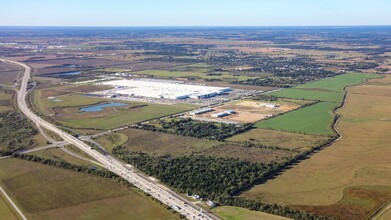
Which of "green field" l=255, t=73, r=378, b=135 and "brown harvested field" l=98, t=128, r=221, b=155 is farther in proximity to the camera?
"green field" l=255, t=73, r=378, b=135

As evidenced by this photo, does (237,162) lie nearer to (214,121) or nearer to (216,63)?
(214,121)

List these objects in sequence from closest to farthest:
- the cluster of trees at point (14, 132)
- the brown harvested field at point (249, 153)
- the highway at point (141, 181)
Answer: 1. the highway at point (141, 181)
2. the brown harvested field at point (249, 153)
3. the cluster of trees at point (14, 132)

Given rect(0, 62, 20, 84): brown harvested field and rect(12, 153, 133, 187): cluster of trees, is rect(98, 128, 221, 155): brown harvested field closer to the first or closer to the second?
rect(12, 153, 133, 187): cluster of trees

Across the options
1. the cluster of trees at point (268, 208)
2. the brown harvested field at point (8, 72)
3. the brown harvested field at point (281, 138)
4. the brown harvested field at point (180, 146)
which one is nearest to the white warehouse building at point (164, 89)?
the brown harvested field at point (8, 72)

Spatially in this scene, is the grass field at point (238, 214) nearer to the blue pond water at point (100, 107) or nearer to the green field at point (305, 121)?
the green field at point (305, 121)

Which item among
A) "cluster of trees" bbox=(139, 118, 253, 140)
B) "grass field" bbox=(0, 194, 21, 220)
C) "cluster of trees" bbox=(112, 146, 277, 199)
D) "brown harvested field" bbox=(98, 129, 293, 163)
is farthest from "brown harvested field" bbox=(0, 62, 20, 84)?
"grass field" bbox=(0, 194, 21, 220)

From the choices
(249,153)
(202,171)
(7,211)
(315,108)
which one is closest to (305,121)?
(315,108)
